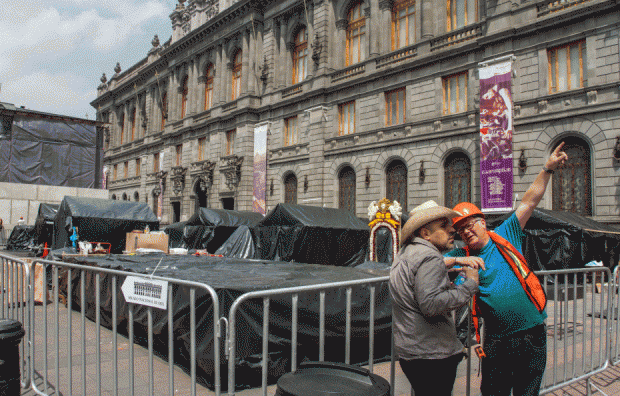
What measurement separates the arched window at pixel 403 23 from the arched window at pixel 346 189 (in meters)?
7.57

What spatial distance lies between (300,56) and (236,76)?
7170 millimetres

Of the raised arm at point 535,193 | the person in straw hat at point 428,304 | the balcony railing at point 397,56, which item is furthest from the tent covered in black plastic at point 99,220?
the raised arm at point 535,193

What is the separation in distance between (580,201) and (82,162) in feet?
98.0

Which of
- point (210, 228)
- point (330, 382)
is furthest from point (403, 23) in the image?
point (330, 382)

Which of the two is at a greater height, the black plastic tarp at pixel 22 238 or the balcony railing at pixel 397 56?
the balcony railing at pixel 397 56

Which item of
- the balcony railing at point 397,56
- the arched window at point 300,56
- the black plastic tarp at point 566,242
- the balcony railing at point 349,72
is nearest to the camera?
the black plastic tarp at point 566,242

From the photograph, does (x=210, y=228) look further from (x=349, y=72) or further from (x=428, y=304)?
(x=428, y=304)

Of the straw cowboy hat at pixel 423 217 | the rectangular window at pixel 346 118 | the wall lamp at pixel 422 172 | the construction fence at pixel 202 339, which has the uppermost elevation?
the rectangular window at pixel 346 118

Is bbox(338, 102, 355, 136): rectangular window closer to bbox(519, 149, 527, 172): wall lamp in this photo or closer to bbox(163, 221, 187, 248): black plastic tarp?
bbox(519, 149, 527, 172): wall lamp

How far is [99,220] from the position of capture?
18.1m

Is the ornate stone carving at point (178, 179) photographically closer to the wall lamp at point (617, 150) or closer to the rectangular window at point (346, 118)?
the rectangular window at point (346, 118)

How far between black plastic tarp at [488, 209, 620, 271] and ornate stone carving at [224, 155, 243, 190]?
74.4 feet

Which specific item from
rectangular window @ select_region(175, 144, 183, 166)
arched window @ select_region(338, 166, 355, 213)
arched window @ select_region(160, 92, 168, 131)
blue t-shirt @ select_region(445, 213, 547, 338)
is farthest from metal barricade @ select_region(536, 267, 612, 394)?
arched window @ select_region(160, 92, 168, 131)

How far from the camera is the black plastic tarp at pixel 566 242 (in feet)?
47.4
